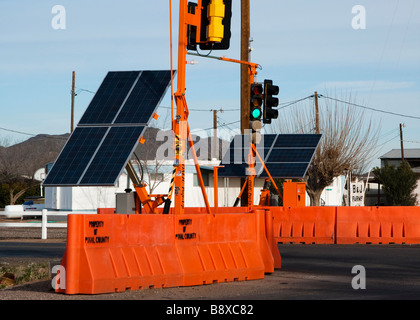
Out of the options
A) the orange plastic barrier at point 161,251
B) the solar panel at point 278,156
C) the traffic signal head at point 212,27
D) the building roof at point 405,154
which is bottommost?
the orange plastic barrier at point 161,251

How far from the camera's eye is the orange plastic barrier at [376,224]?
2533 cm

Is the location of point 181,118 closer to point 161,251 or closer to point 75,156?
point 75,156

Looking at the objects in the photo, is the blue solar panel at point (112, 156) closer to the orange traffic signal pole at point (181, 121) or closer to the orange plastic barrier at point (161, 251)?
the orange traffic signal pole at point (181, 121)

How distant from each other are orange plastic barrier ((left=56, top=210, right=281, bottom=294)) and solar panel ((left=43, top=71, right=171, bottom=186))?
2.14 metres

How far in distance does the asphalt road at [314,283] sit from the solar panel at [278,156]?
32.7ft

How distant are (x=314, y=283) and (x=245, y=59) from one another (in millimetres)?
11320

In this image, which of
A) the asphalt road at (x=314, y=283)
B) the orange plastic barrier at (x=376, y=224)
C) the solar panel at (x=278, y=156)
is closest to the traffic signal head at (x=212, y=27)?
the asphalt road at (x=314, y=283)

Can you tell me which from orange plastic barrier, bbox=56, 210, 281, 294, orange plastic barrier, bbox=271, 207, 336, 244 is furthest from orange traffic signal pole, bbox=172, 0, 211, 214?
orange plastic barrier, bbox=271, 207, 336, 244

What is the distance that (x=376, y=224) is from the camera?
83.3 feet

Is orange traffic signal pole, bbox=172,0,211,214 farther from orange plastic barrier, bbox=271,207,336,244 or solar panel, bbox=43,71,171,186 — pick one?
orange plastic barrier, bbox=271,207,336,244

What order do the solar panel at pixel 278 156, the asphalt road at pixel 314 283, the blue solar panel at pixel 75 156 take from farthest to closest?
the solar panel at pixel 278 156 → the blue solar panel at pixel 75 156 → the asphalt road at pixel 314 283
